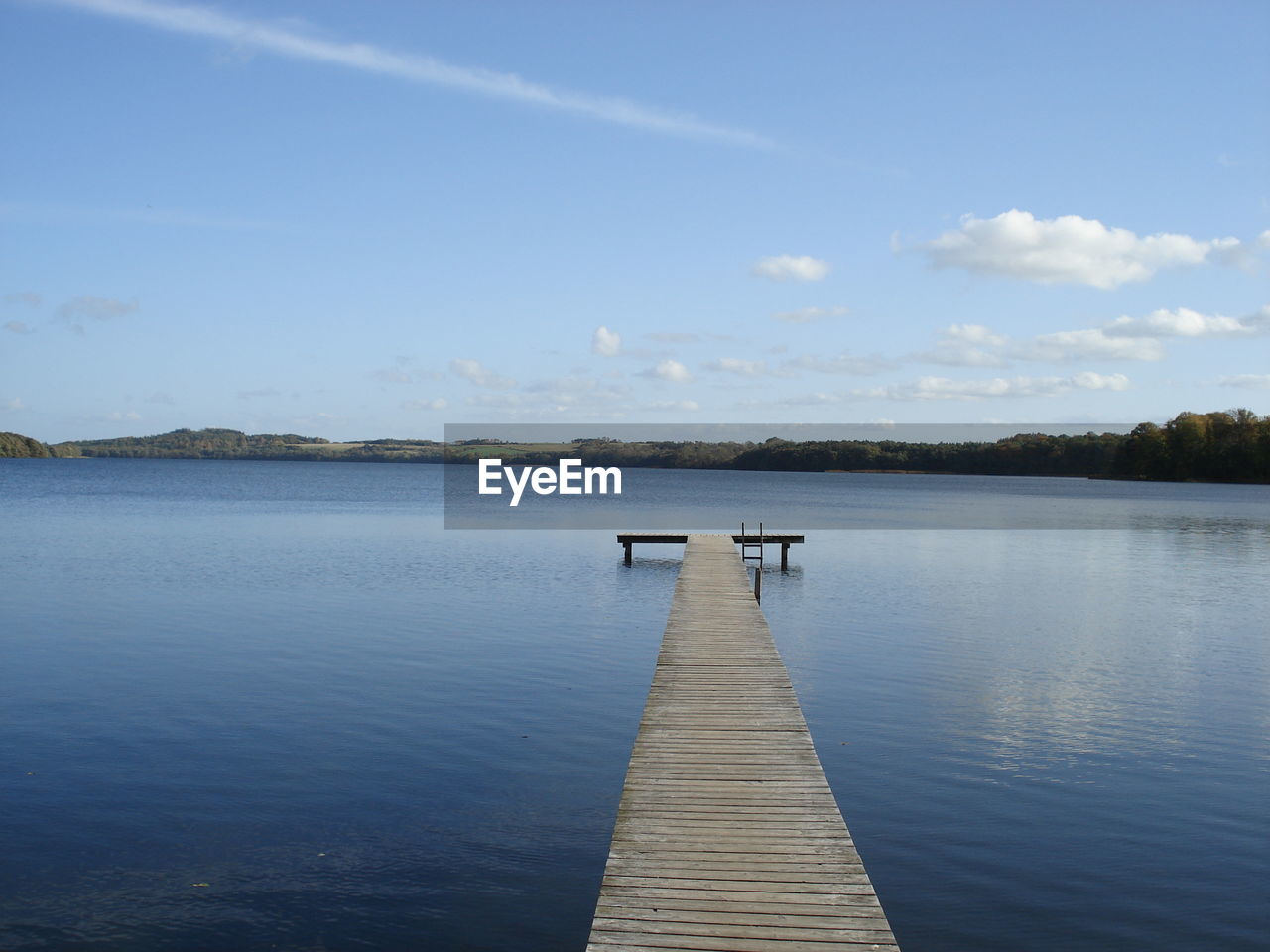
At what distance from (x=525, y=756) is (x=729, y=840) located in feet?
13.8

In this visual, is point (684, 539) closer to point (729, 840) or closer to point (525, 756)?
point (525, 756)

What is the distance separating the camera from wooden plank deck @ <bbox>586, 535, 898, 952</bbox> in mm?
5141

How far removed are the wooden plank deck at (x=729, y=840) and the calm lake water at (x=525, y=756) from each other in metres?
0.84

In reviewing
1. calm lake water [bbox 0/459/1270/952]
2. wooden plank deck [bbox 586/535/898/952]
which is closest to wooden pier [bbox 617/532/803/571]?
calm lake water [bbox 0/459/1270/952]

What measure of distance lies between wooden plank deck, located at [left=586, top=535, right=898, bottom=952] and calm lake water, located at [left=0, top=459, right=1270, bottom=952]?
0.84 m

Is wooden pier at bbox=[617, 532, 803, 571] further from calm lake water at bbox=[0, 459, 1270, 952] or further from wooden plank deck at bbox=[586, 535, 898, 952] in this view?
wooden plank deck at bbox=[586, 535, 898, 952]

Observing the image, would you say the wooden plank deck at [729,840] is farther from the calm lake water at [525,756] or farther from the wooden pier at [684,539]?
the wooden pier at [684,539]

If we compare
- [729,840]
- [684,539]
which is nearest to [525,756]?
[729,840]

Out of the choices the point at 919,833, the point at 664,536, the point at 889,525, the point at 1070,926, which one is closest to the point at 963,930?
the point at 1070,926

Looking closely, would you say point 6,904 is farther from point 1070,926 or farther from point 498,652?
point 498,652

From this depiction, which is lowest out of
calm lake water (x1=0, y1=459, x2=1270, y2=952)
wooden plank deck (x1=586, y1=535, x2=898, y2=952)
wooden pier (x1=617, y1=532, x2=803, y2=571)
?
calm lake water (x1=0, y1=459, x2=1270, y2=952)

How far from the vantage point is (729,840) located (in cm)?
629

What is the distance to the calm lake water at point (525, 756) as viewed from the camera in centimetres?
690

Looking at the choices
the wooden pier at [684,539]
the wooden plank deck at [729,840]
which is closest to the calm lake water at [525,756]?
the wooden plank deck at [729,840]
